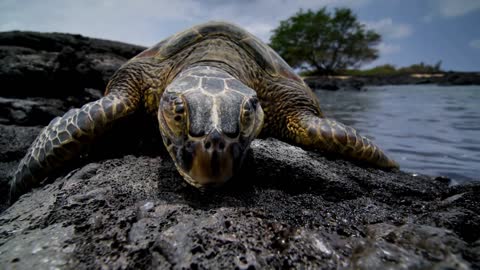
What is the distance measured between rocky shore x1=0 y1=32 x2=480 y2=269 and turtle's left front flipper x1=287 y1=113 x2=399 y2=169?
0.59 feet

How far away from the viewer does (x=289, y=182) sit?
6.15 feet

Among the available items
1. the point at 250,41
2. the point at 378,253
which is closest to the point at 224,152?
the point at 378,253

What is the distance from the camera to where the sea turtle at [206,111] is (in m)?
1.48

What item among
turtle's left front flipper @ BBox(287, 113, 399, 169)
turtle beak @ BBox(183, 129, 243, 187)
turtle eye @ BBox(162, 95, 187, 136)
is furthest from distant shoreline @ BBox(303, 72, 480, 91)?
turtle beak @ BBox(183, 129, 243, 187)

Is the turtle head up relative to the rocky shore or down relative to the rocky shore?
up

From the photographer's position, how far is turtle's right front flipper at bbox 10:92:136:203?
2.29 metres

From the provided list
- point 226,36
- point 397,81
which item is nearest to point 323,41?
point 397,81

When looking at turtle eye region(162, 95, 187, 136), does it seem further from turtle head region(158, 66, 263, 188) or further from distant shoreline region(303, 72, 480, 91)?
distant shoreline region(303, 72, 480, 91)

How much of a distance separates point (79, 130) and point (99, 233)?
1381 mm

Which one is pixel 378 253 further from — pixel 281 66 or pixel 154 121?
pixel 281 66

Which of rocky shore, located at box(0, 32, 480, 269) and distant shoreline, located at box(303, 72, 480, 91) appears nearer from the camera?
rocky shore, located at box(0, 32, 480, 269)

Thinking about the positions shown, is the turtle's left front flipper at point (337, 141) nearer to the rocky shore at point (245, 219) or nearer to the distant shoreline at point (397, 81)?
the rocky shore at point (245, 219)

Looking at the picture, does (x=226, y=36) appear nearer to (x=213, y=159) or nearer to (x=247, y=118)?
(x=247, y=118)

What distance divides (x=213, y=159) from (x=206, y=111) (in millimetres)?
339
